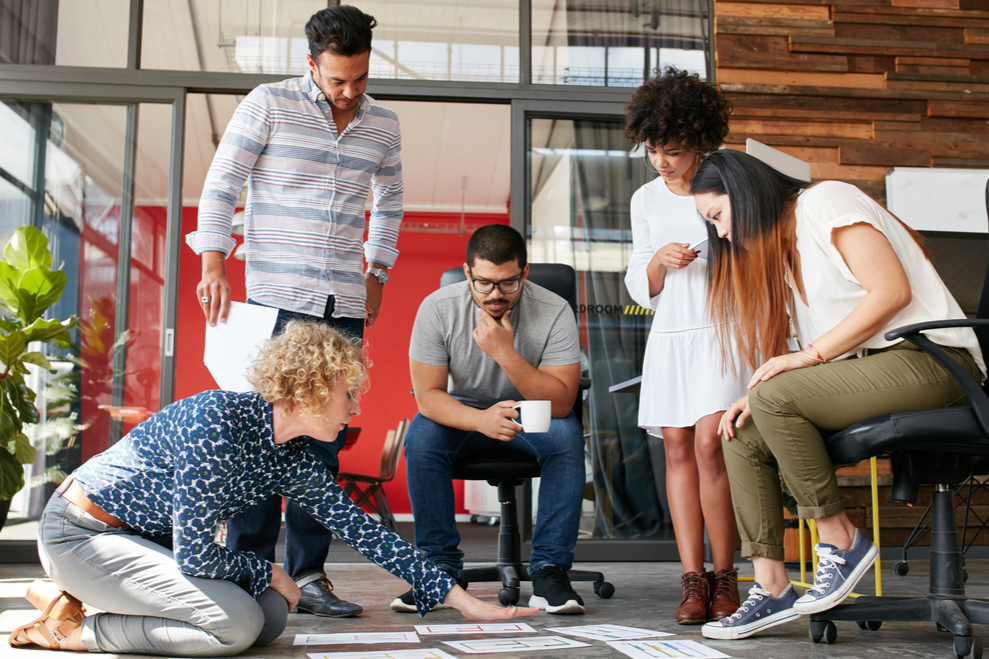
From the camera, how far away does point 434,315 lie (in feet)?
7.34

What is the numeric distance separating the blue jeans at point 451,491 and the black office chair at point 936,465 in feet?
2.11

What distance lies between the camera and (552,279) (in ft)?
8.27

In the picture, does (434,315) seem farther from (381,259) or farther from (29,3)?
(29,3)

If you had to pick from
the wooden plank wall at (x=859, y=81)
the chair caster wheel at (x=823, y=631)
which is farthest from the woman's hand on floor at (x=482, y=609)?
the wooden plank wall at (x=859, y=81)

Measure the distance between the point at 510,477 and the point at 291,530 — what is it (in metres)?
0.60

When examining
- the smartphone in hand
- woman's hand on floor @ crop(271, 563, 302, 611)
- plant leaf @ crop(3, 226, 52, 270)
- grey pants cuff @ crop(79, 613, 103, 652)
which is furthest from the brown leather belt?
plant leaf @ crop(3, 226, 52, 270)

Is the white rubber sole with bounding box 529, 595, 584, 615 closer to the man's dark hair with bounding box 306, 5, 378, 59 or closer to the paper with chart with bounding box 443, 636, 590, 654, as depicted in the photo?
the paper with chart with bounding box 443, 636, 590, 654

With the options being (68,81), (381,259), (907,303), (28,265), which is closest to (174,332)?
(28,265)

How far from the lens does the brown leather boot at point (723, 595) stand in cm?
182

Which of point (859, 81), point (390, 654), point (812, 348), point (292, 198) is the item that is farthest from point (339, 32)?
point (859, 81)

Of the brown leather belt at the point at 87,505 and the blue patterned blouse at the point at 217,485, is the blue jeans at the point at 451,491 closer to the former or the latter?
the blue patterned blouse at the point at 217,485

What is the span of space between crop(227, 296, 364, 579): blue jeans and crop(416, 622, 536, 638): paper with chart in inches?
15.4

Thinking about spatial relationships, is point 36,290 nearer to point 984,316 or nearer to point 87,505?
point 87,505

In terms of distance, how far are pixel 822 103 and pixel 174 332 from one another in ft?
10.0
